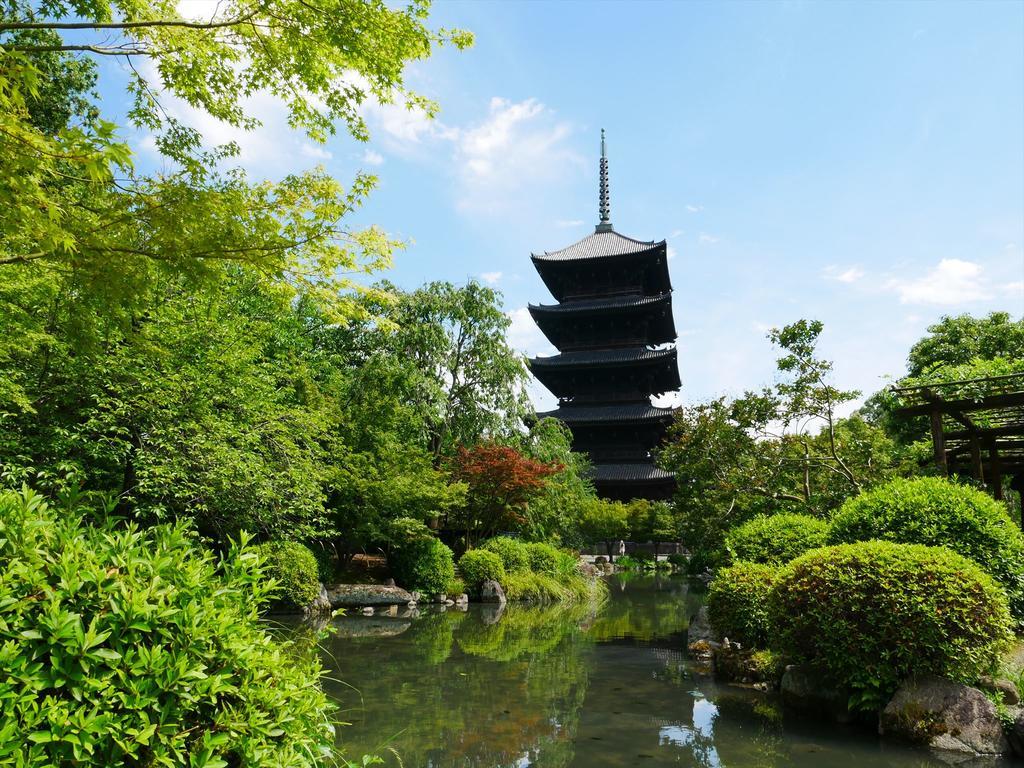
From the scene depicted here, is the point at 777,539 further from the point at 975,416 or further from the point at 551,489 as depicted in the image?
the point at 551,489

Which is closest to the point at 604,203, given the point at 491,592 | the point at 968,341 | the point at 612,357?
the point at 612,357

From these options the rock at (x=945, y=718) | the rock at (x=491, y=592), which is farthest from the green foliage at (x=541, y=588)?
the rock at (x=945, y=718)

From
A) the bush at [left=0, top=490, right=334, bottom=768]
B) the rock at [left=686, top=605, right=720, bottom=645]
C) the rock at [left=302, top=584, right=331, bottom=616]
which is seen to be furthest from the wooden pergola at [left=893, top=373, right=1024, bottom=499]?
the rock at [left=302, top=584, right=331, bottom=616]

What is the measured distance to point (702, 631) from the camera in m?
9.30

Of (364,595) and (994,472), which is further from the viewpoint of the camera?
(364,595)

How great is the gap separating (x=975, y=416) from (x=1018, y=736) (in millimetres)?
5396

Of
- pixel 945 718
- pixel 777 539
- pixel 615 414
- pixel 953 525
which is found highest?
pixel 615 414

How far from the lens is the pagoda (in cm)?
2889

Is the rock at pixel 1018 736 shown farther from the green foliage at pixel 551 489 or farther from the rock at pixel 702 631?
the green foliage at pixel 551 489

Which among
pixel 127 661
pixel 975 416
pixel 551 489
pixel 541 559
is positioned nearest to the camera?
pixel 127 661

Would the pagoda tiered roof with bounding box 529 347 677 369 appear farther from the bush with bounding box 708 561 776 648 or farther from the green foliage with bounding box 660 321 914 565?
the bush with bounding box 708 561 776 648

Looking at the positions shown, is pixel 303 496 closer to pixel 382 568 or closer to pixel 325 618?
pixel 325 618

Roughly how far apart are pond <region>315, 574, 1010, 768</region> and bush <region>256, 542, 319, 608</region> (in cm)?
195

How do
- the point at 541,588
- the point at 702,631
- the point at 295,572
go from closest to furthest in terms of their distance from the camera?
1. the point at 702,631
2. the point at 295,572
3. the point at 541,588
